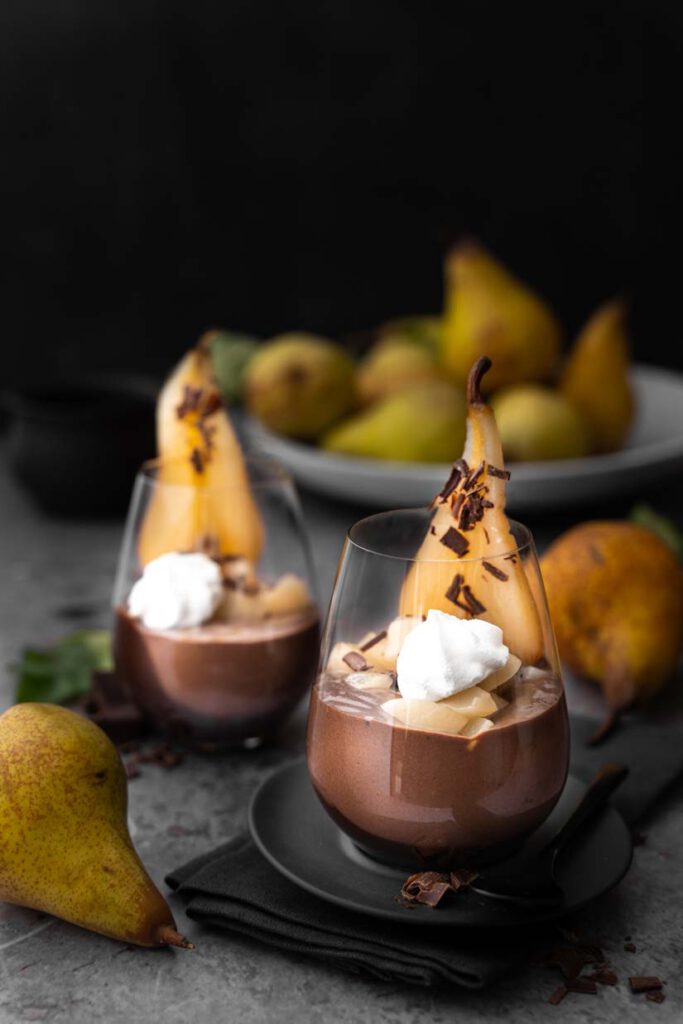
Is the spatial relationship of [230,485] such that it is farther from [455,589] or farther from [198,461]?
[455,589]

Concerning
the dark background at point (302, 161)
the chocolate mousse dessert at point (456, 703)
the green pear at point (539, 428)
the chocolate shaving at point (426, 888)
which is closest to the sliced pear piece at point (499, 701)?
Answer: the chocolate mousse dessert at point (456, 703)

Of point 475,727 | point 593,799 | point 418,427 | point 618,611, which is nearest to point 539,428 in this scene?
point 418,427

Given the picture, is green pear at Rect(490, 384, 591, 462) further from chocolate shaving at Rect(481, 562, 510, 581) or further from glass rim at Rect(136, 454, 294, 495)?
chocolate shaving at Rect(481, 562, 510, 581)

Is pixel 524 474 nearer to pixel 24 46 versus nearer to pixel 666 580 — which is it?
pixel 666 580

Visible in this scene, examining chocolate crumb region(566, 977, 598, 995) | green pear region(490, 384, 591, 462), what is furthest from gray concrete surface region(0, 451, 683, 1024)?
green pear region(490, 384, 591, 462)

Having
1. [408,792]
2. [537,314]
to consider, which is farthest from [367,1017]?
[537,314]

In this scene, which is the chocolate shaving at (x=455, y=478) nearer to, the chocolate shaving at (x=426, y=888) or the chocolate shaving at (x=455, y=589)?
the chocolate shaving at (x=455, y=589)
